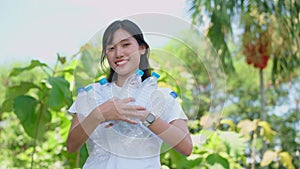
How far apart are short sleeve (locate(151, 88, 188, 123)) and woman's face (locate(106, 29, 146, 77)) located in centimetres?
6

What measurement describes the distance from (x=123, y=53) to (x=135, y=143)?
0.45 ft

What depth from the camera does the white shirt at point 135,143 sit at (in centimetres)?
82

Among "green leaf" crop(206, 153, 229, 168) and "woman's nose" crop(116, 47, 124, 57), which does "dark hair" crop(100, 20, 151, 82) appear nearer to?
"woman's nose" crop(116, 47, 124, 57)

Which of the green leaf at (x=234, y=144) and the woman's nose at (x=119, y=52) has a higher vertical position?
the woman's nose at (x=119, y=52)

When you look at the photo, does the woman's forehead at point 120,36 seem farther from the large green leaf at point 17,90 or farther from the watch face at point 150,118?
the large green leaf at point 17,90

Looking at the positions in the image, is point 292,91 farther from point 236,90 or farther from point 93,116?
point 93,116

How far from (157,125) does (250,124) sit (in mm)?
1786

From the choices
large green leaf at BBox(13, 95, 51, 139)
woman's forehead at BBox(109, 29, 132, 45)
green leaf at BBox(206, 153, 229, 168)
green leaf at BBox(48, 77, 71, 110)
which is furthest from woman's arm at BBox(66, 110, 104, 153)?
green leaf at BBox(206, 153, 229, 168)

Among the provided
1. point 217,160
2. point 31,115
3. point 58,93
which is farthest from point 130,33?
point 217,160

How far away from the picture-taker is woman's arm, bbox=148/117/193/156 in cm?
80

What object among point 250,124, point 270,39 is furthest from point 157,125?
point 270,39

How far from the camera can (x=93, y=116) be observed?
0.79m

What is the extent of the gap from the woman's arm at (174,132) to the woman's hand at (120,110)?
3cm

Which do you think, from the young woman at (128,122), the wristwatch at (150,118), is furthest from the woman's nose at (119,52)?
the wristwatch at (150,118)
